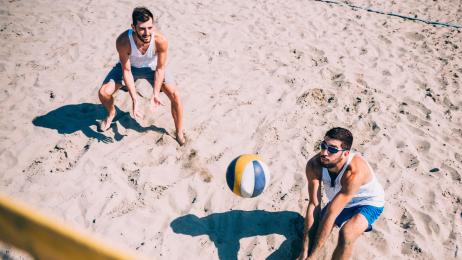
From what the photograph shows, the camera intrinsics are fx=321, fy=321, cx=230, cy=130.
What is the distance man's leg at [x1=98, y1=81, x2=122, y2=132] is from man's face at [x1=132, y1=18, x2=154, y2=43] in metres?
0.82

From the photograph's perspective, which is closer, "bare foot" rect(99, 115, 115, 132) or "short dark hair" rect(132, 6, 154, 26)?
"short dark hair" rect(132, 6, 154, 26)

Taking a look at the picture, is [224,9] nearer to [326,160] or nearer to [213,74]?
[213,74]

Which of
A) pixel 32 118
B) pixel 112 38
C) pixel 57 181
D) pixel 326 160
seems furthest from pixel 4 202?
pixel 112 38

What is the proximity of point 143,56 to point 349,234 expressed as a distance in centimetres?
320

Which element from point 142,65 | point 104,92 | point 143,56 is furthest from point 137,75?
point 104,92

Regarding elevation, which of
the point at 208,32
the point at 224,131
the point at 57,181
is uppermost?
the point at 208,32

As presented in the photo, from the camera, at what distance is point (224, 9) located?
7.82m

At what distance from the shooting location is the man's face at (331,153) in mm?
2879

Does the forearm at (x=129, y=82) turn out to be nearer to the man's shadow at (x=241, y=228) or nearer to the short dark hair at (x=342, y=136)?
the man's shadow at (x=241, y=228)

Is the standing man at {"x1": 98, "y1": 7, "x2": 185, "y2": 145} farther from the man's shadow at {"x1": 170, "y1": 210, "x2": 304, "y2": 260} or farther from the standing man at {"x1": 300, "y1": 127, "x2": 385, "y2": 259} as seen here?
the standing man at {"x1": 300, "y1": 127, "x2": 385, "y2": 259}

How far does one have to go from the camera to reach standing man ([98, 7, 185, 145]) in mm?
3949

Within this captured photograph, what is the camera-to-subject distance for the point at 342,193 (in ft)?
9.53

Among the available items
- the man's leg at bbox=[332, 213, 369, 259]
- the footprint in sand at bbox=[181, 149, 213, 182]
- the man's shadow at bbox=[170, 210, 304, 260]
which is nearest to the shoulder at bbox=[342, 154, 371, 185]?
the man's leg at bbox=[332, 213, 369, 259]

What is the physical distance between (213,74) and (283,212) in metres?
3.02
